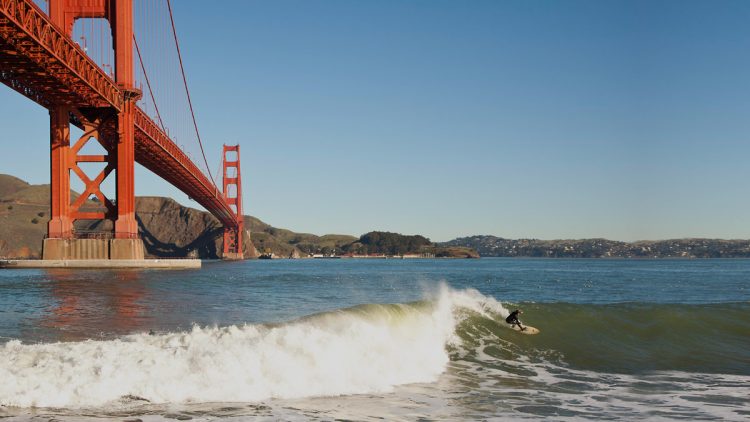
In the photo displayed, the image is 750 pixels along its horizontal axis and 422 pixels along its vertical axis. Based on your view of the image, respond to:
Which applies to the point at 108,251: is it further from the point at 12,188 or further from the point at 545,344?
the point at 12,188

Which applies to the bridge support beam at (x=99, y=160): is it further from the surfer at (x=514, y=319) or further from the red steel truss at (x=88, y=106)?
the surfer at (x=514, y=319)

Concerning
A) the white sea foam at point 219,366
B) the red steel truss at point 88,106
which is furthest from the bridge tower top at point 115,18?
the white sea foam at point 219,366

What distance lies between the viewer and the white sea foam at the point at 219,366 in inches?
294

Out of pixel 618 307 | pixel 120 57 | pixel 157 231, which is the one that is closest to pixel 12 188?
pixel 157 231

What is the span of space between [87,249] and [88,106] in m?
10.1

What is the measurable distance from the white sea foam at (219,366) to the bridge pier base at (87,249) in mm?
40487

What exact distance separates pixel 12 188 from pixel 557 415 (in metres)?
196

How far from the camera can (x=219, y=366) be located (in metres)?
8.42

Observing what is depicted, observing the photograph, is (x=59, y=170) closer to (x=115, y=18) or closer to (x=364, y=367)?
(x=115, y=18)

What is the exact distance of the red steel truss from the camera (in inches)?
1518

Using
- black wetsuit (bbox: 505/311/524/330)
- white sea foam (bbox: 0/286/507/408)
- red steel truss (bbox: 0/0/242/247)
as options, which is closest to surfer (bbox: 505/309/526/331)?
black wetsuit (bbox: 505/311/524/330)

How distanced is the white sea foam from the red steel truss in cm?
3202

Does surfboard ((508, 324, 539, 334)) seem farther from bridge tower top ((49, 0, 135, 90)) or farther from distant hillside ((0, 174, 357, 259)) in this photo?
distant hillside ((0, 174, 357, 259))

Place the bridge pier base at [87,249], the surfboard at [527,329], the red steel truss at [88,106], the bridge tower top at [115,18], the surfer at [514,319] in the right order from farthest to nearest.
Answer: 1. the bridge tower top at [115,18]
2. the bridge pier base at [87,249]
3. the red steel truss at [88,106]
4. the surfer at [514,319]
5. the surfboard at [527,329]
